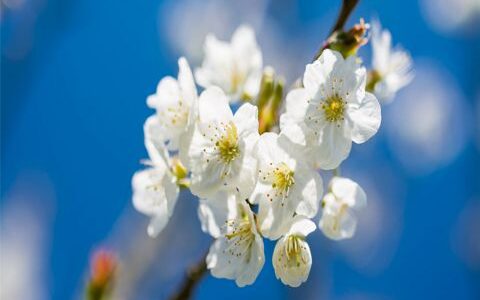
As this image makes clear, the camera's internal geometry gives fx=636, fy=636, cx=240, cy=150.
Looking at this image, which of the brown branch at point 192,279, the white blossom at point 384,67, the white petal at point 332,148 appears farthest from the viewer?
the white blossom at point 384,67

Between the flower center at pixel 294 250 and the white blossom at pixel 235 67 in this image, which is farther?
the white blossom at pixel 235 67

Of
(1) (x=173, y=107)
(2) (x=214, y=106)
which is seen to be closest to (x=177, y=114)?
(1) (x=173, y=107)

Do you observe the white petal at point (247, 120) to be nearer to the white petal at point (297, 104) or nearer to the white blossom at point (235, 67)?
the white petal at point (297, 104)

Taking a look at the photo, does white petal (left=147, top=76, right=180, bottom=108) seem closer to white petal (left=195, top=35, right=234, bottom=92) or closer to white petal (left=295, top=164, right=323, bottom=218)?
white petal (left=195, top=35, right=234, bottom=92)

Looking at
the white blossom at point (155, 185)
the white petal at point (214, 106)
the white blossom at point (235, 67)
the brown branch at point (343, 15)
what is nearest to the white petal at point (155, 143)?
the white blossom at point (155, 185)

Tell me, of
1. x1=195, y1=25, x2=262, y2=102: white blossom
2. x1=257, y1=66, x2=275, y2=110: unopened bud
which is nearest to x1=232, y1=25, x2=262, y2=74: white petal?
x1=195, y1=25, x2=262, y2=102: white blossom

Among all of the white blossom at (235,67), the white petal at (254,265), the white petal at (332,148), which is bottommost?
the white petal at (254,265)

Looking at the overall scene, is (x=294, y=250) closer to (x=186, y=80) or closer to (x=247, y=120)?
(x=247, y=120)
